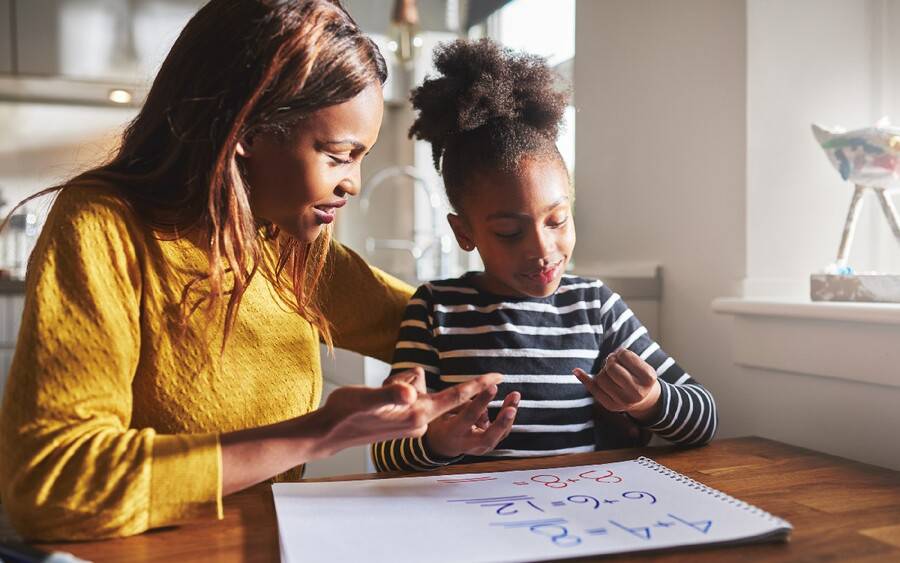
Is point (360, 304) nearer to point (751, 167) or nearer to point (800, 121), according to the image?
point (751, 167)

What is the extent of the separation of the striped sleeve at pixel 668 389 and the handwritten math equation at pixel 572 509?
7.8 inches

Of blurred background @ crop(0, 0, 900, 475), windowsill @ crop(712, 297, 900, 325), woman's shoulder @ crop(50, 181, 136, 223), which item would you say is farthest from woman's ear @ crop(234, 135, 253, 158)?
windowsill @ crop(712, 297, 900, 325)

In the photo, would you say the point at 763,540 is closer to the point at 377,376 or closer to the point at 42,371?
the point at 42,371

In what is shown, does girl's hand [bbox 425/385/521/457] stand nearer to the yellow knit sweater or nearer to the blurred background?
the yellow knit sweater

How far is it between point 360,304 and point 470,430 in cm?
31

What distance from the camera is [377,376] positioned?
1412 mm

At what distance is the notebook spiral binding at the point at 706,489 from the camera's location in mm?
663

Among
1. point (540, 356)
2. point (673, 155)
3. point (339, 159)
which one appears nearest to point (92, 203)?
point (339, 159)

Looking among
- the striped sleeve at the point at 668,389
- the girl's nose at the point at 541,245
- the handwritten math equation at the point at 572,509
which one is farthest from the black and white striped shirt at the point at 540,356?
the handwritten math equation at the point at 572,509

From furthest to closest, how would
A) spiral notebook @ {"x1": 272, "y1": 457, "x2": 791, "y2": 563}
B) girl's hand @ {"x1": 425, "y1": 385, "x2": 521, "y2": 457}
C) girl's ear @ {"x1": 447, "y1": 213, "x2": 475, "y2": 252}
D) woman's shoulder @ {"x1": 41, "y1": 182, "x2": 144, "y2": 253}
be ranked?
girl's ear @ {"x1": 447, "y1": 213, "x2": 475, "y2": 252} < girl's hand @ {"x1": 425, "y1": 385, "x2": 521, "y2": 457} < woman's shoulder @ {"x1": 41, "y1": 182, "x2": 144, "y2": 253} < spiral notebook @ {"x1": 272, "y1": 457, "x2": 791, "y2": 563}

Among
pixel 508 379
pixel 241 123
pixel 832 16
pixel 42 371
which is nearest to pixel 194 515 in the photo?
pixel 42 371

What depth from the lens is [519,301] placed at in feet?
3.52

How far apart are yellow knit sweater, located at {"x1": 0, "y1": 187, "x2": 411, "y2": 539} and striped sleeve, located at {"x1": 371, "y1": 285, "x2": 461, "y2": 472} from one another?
0.43 feet

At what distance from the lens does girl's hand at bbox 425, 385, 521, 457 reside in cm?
85
